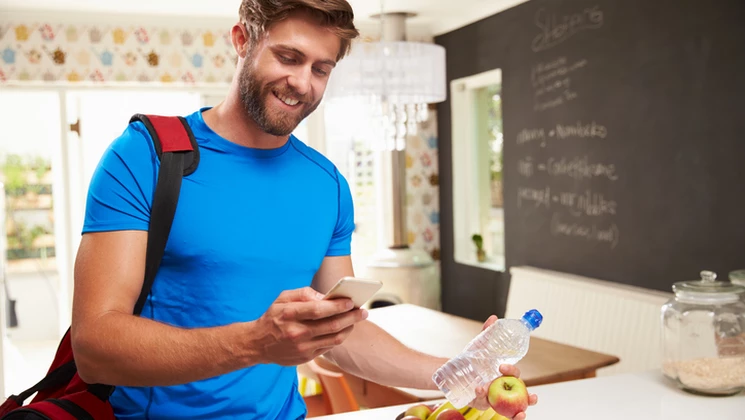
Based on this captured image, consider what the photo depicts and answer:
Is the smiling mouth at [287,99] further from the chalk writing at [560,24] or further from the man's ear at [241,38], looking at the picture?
the chalk writing at [560,24]

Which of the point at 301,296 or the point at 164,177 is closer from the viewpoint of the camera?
the point at 301,296

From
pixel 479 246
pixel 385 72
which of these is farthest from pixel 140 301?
pixel 479 246

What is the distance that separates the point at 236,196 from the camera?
1.22m

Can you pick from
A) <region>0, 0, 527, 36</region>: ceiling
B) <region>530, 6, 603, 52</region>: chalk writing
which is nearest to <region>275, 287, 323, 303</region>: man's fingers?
<region>530, 6, 603, 52</region>: chalk writing

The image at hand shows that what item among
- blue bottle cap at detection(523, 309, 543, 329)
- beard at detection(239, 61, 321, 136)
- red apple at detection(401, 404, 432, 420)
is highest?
beard at detection(239, 61, 321, 136)

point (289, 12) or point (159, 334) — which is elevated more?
point (289, 12)

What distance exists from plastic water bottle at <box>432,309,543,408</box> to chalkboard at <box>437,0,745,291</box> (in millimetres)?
2185

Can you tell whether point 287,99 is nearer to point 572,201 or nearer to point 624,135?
point 624,135

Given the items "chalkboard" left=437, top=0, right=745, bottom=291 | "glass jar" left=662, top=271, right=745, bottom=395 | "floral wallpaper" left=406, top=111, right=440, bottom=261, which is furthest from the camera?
"floral wallpaper" left=406, top=111, right=440, bottom=261

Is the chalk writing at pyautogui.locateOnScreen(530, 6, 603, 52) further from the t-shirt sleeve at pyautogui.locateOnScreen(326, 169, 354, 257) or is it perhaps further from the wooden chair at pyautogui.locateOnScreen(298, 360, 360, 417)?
the t-shirt sleeve at pyautogui.locateOnScreen(326, 169, 354, 257)

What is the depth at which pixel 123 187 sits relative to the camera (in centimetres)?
110

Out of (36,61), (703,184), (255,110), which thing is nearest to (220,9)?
(36,61)

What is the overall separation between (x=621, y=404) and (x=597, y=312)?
235 centimetres

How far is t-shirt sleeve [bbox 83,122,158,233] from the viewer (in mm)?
1082
